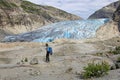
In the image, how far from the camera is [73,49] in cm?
4784

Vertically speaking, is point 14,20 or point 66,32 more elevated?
point 14,20

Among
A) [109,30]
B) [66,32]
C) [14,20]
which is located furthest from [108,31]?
[14,20]

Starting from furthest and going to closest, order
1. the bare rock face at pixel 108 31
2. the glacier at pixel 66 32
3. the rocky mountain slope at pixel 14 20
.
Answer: the rocky mountain slope at pixel 14 20 → the glacier at pixel 66 32 → the bare rock face at pixel 108 31

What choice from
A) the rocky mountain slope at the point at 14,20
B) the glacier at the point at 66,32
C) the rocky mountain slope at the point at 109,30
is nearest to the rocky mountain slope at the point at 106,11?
the rocky mountain slope at the point at 14,20

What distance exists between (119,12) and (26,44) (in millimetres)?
24439

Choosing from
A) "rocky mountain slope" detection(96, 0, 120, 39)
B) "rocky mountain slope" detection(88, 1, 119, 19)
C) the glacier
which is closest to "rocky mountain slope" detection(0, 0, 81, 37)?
"rocky mountain slope" detection(88, 1, 119, 19)

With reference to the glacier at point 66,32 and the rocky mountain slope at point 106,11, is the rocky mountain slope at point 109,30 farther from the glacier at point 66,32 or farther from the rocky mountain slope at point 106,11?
the rocky mountain slope at point 106,11

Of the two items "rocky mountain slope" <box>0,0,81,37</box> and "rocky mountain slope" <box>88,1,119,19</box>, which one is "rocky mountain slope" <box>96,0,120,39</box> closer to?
"rocky mountain slope" <box>0,0,81,37</box>

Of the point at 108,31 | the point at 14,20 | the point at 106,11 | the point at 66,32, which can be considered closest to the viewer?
the point at 108,31

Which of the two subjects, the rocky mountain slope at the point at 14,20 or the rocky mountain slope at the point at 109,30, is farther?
the rocky mountain slope at the point at 14,20

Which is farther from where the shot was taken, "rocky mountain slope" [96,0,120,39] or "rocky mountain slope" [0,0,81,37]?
"rocky mountain slope" [0,0,81,37]

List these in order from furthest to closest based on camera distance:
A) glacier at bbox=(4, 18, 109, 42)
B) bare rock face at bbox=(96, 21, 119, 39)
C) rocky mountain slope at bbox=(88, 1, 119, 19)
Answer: rocky mountain slope at bbox=(88, 1, 119, 19), glacier at bbox=(4, 18, 109, 42), bare rock face at bbox=(96, 21, 119, 39)

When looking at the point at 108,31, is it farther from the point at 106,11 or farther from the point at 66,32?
Answer: the point at 106,11

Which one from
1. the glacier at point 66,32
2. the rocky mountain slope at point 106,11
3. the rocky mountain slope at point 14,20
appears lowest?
the glacier at point 66,32
